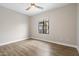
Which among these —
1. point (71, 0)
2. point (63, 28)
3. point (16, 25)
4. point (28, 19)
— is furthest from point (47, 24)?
point (71, 0)

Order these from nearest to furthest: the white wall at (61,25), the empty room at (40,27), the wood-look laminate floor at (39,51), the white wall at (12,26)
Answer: the wood-look laminate floor at (39,51)
the empty room at (40,27)
the white wall at (61,25)
the white wall at (12,26)

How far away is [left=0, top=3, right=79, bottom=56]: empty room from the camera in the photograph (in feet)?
11.5

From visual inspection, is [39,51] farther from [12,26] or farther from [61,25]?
[12,26]

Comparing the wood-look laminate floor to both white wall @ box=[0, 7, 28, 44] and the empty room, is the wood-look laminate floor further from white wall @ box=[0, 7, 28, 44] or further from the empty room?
white wall @ box=[0, 7, 28, 44]

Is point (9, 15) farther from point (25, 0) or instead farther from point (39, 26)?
point (25, 0)

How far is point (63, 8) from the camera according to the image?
12.9 ft

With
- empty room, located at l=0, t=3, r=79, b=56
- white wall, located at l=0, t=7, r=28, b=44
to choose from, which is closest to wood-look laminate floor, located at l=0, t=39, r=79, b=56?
empty room, located at l=0, t=3, r=79, b=56

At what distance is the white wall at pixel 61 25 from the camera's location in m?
3.65

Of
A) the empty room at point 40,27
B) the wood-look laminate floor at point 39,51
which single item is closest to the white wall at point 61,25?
the empty room at point 40,27

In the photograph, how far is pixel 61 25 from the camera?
4066 millimetres

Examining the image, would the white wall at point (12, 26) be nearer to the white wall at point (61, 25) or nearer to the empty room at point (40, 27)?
the empty room at point (40, 27)

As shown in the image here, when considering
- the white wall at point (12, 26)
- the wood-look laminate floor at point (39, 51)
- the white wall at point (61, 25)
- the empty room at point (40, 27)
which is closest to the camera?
the wood-look laminate floor at point (39, 51)

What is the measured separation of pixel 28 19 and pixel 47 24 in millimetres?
1534

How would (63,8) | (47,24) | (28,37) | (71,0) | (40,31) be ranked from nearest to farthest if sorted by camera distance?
(71,0), (63,8), (47,24), (40,31), (28,37)
